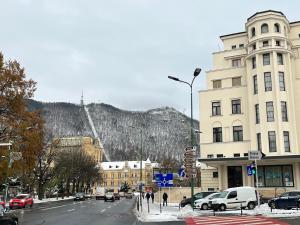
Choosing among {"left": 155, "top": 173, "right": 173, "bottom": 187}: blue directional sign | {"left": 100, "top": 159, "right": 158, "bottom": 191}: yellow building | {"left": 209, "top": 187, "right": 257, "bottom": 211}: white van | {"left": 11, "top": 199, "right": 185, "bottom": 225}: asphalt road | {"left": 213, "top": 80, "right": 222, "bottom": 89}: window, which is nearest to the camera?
{"left": 11, "top": 199, "right": 185, "bottom": 225}: asphalt road

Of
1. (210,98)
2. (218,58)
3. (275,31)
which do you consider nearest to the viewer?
(275,31)

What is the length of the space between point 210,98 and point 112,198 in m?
29.4

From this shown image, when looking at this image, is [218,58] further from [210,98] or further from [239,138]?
[239,138]

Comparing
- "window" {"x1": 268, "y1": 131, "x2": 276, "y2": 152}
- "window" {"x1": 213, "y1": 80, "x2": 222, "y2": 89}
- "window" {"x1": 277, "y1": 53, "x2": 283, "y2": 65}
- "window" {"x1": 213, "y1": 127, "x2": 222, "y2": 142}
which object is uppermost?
"window" {"x1": 277, "y1": 53, "x2": 283, "y2": 65}

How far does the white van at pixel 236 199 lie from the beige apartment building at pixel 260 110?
9475mm

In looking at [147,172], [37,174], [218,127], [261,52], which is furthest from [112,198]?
[147,172]

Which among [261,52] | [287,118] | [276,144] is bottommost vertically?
[276,144]

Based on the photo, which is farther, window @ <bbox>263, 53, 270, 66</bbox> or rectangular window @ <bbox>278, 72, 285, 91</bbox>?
window @ <bbox>263, 53, 270, 66</bbox>

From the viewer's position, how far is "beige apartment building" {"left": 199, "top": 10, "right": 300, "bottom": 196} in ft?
156

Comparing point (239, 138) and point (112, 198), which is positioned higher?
point (239, 138)

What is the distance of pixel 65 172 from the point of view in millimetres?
88312

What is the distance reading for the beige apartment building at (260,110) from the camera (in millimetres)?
47500

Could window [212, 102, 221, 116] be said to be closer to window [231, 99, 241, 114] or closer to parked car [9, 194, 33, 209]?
window [231, 99, 241, 114]

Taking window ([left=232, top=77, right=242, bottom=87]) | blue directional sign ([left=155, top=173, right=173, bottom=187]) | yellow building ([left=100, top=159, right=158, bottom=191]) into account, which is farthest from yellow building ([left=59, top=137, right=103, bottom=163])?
blue directional sign ([left=155, top=173, right=173, bottom=187])
